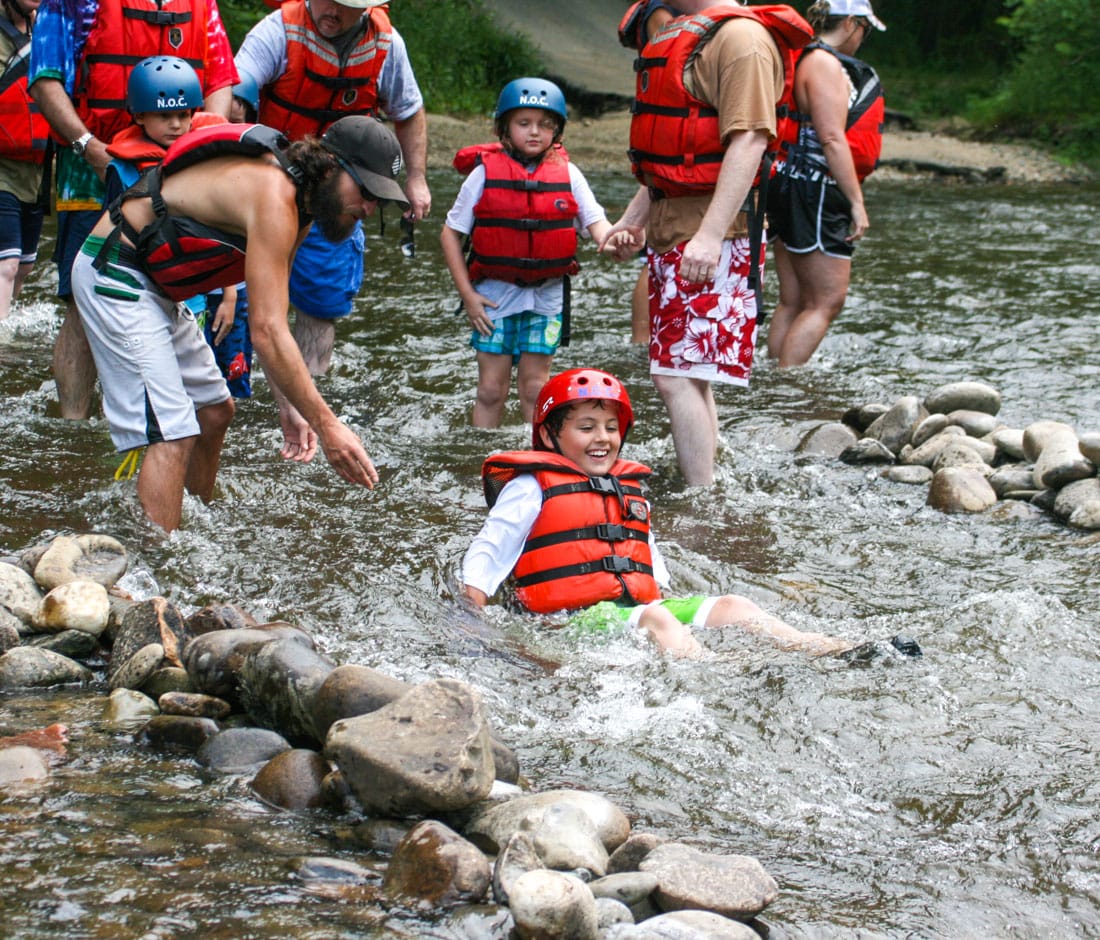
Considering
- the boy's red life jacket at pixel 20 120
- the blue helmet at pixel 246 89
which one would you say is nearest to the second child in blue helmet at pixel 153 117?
the blue helmet at pixel 246 89

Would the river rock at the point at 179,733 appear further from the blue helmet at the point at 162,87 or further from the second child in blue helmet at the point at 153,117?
the blue helmet at the point at 162,87

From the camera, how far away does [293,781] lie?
3.21m

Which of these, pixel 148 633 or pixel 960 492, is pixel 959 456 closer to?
pixel 960 492

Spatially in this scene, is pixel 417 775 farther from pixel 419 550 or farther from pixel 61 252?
pixel 61 252

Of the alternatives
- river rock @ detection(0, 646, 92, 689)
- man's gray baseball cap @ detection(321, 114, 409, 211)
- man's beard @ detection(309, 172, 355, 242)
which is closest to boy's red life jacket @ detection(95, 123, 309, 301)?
man's beard @ detection(309, 172, 355, 242)

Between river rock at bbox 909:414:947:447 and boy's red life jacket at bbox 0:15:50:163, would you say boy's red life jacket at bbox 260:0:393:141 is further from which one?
river rock at bbox 909:414:947:447

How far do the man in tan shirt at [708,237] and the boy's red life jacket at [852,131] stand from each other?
6.94ft

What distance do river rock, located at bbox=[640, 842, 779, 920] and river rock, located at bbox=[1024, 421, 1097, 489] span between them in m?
3.77

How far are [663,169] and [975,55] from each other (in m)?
29.9

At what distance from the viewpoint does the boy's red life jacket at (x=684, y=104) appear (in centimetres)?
555

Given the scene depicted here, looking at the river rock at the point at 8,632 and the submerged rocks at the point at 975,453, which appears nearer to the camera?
the river rock at the point at 8,632

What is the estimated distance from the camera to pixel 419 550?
5.40m

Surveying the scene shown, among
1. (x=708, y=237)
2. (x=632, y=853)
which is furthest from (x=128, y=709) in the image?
(x=708, y=237)

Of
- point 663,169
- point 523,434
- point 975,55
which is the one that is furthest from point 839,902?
point 975,55
